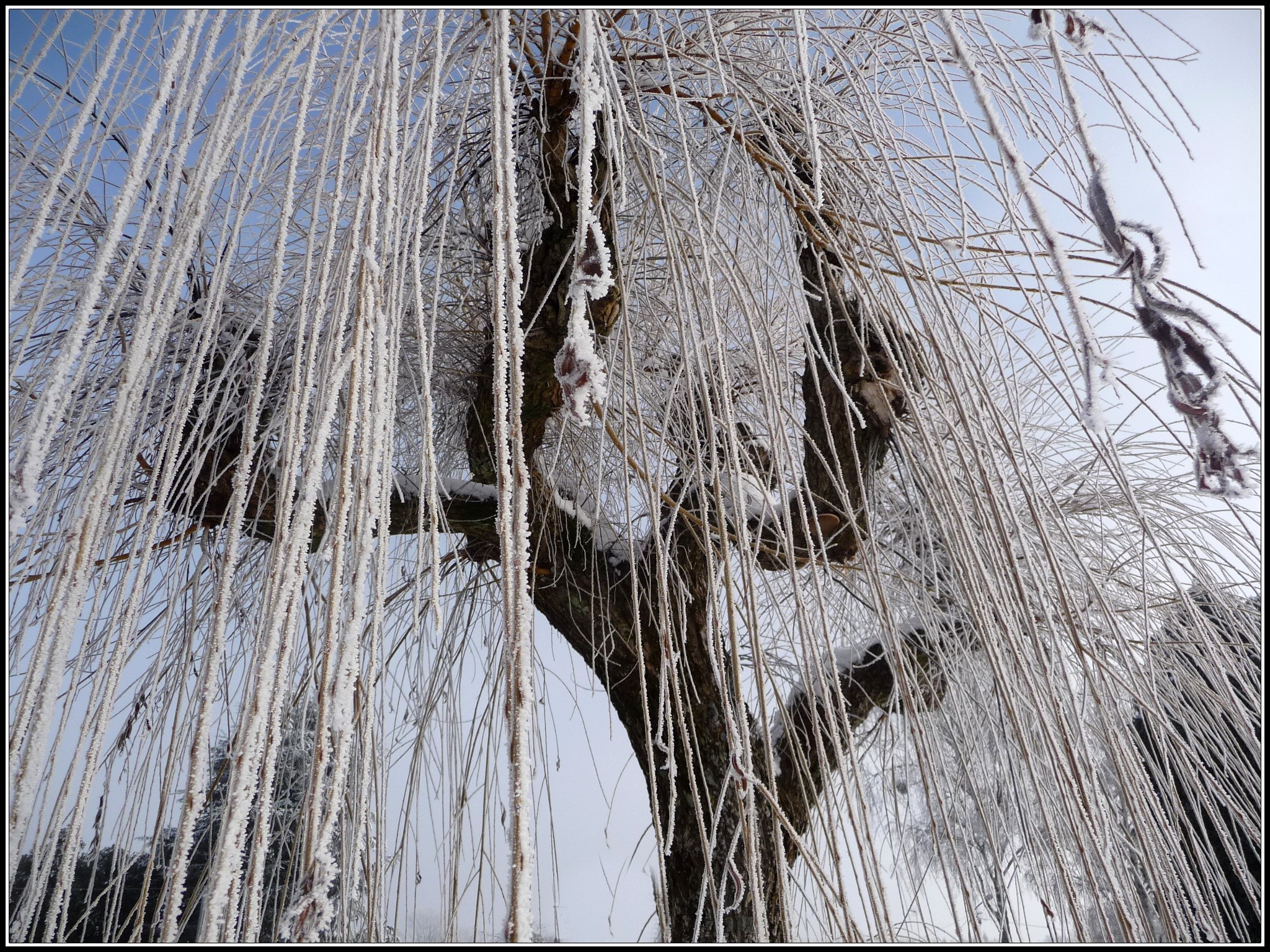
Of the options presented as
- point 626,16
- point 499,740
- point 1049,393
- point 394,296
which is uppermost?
point 626,16

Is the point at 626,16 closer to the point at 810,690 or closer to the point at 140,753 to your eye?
the point at 810,690

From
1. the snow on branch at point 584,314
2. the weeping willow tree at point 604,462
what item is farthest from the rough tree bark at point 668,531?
the snow on branch at point 584,314

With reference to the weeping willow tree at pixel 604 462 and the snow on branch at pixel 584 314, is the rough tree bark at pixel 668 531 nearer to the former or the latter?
the weeping willow tree at pixel 604 462

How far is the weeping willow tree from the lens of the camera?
337 millimetres

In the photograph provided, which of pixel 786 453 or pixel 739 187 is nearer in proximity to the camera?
pixel 786 453

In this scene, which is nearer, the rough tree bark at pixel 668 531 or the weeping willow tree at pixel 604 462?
the weeping willow tree at pixel 604 462

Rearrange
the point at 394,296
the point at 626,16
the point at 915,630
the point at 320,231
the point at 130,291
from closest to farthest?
Result: the point at 394,296 → the point at 626,16 → the point at 130,291 → the point at 320,231 → the point at 915,630

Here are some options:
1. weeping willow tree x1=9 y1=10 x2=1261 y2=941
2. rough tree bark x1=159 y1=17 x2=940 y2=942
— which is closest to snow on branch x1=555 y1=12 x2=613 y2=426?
weeping willow tree x1=9 y1=10 x2=1261 y2=941

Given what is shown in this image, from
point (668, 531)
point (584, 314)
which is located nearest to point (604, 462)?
point (668, 531)

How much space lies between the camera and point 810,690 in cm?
42

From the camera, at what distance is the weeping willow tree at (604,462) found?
1.11ft

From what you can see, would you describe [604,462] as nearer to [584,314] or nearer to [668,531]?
[668,531]

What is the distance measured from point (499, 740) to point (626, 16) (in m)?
0.91

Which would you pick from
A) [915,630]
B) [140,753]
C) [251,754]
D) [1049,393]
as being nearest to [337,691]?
[251,754]
